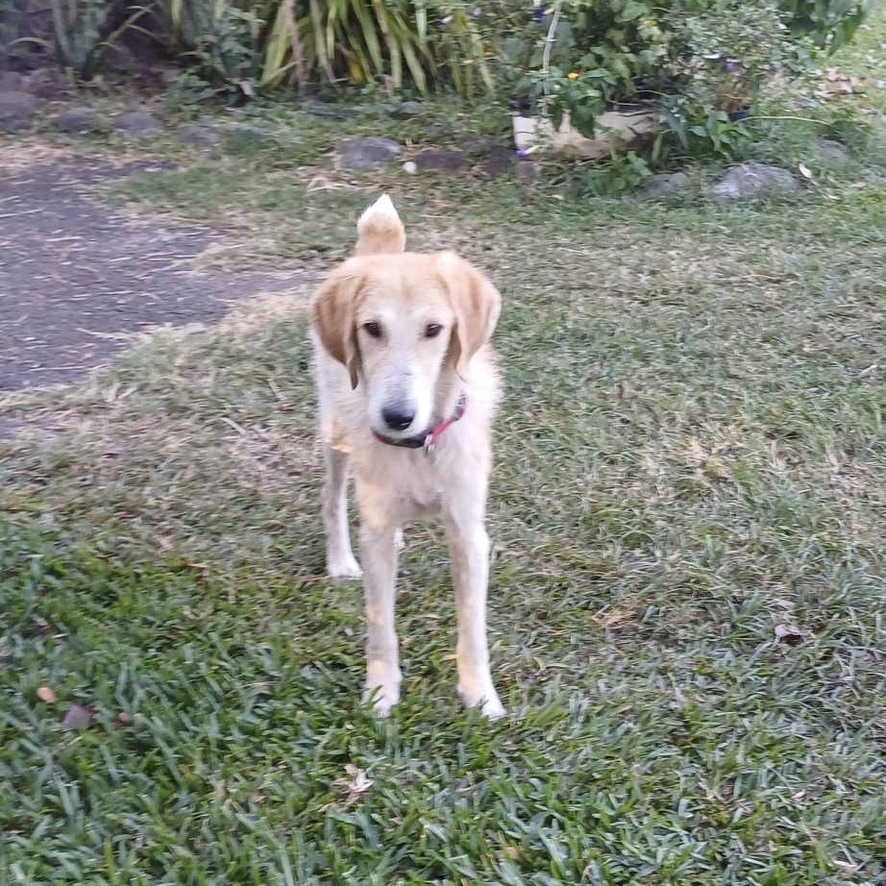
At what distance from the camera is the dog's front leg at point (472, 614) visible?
104 inches

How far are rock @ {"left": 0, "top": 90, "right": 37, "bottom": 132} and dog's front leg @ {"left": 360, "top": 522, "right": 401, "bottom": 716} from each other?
6268 mm

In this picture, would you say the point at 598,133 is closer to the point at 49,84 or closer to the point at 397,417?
the point at 49,84

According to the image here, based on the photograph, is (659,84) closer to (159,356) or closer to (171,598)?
(159,356)

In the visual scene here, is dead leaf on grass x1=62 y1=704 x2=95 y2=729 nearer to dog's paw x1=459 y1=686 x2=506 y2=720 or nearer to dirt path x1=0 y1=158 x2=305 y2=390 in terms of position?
dog's paw x1=459 y1=686 x2=506 y2=720

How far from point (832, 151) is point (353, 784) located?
5.88m

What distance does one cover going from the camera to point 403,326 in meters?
2.31

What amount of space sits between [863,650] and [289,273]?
11.6 ft

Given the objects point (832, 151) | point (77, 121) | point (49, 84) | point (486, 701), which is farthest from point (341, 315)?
point (49, 84)

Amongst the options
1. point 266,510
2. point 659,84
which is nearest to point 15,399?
point 266,510

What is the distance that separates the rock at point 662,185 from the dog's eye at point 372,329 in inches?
168

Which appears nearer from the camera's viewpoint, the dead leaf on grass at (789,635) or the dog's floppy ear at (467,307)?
the dog's floppy ear at (467,307)

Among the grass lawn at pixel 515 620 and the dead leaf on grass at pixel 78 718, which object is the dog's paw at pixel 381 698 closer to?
the grass lawn at pixel 515 620

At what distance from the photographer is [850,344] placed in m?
4.53

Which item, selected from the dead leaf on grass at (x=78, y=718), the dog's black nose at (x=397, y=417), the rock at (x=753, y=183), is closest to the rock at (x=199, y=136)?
the rock at (x=753, y=183)
